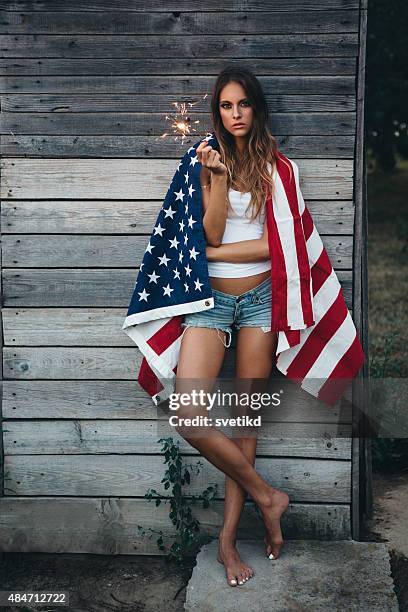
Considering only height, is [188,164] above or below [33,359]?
above

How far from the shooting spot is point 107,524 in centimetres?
484

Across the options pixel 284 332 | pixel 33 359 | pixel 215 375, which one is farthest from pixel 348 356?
pixel 33 359

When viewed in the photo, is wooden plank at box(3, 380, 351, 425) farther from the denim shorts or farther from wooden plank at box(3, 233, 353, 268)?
wooden plank at box(3, 233, 353, 268)

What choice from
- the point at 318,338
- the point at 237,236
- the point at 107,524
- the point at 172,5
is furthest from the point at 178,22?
the point at 107,524

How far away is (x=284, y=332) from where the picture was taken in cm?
428

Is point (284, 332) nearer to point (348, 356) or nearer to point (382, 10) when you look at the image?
point (348, 356)

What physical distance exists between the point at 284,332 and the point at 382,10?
1064 centimetres

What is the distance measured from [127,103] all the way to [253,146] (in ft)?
2.64

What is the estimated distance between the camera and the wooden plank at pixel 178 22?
4.40 meters

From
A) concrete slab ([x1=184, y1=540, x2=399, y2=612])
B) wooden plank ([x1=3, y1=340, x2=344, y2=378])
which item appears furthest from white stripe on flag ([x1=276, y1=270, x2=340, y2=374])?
concrete slab ([x1=184, y1=540, x2=399, y2=612])

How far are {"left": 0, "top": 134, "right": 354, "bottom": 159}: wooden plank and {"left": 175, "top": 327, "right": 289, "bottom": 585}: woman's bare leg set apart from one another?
1.05 meters

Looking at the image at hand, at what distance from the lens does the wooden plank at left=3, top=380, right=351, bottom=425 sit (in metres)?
4.71

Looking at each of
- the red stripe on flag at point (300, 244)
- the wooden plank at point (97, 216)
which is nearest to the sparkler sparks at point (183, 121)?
the wooden plank at point (97, 216)

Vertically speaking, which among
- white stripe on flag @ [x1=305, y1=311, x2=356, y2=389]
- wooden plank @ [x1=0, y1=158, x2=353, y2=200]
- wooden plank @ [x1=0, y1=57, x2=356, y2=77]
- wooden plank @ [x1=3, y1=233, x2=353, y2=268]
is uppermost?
wooden plank @ [x1=0, y1=57, x2=356, y2=77]
